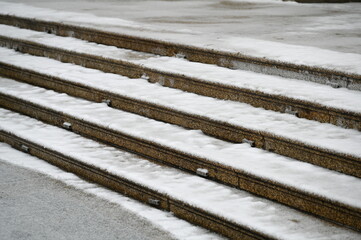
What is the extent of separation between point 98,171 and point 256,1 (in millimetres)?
5634

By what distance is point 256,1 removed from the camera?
865cm

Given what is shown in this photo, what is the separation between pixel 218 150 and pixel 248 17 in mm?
3671

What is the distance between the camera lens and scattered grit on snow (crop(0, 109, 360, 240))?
9.14ft

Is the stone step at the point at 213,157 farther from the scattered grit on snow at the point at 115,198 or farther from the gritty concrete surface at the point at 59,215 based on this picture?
the gritty concrete surface at the point at 59,215

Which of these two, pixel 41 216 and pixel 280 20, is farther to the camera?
pixel 280 20

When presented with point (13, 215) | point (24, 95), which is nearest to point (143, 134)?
point (13, 215)

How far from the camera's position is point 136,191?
352 centimetres

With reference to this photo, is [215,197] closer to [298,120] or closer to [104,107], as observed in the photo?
[298,120]

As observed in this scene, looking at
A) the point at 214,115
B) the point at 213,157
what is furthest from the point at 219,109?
the point at 213,157

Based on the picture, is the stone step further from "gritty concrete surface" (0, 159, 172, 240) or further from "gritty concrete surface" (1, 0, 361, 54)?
"gritty concrete surface" (1, 0, 361, 54)

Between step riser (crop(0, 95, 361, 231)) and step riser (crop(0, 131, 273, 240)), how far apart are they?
332 mm

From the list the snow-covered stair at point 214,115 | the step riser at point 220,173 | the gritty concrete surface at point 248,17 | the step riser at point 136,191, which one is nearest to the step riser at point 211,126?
the snow-covered stair at point 214,115

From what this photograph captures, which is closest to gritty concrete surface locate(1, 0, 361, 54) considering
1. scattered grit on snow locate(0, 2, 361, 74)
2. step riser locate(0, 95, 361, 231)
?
scattered grit on snow locate(0, 2, 361, 74)

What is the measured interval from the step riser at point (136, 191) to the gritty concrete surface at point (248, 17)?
6.82 ft
